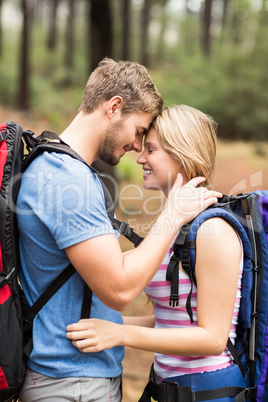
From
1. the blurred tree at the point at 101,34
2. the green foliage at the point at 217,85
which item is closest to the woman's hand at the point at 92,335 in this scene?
the blurred tree at the point at 101,34

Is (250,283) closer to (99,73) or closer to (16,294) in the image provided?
(16,294)

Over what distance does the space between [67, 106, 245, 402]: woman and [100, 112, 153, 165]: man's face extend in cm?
14

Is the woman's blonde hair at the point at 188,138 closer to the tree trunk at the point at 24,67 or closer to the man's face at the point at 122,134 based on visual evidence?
the man's face at the point at 122,134

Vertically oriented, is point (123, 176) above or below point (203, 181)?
below

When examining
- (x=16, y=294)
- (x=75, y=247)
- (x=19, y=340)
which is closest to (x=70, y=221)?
(x=75, y=247)

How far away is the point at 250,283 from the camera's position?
2105 millimetres

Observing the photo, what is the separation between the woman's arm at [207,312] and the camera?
6.33 feet

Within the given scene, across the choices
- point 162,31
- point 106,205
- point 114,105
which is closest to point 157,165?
point 114,105

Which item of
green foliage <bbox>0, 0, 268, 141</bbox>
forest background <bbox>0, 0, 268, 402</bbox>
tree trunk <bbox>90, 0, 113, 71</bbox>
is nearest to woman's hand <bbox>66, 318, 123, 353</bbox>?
forest background <bbox>0, 0, 268, 402</bbox>

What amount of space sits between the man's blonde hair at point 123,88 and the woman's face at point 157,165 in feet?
0.57

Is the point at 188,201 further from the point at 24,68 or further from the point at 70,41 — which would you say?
the point at 70,41

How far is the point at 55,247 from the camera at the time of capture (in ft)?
6.15

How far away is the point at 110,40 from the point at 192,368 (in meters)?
6.60

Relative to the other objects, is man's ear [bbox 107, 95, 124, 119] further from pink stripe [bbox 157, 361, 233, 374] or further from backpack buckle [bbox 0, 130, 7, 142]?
pink stripe [bbox 157, 361, 233, 374]
